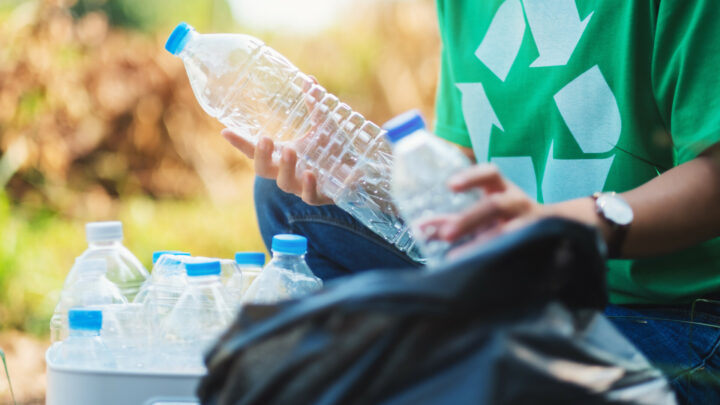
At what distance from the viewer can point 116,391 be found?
3.71 feet

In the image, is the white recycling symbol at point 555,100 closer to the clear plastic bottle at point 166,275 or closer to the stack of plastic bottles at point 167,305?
the stack of plastic bottles at point 167,305

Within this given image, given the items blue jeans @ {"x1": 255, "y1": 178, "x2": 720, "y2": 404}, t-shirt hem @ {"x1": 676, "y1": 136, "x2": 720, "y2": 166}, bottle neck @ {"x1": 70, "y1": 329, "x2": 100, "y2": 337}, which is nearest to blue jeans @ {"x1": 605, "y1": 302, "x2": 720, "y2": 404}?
blue jeans @ {"x1": 255, "y1": 178, "x2": 720, "y2": 404}

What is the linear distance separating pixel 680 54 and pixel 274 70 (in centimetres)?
108

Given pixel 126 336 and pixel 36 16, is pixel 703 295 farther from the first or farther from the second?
pixel 36 16

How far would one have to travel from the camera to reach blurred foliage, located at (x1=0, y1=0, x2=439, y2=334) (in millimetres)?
3520

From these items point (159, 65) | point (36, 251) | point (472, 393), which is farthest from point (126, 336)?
point (159, 65)

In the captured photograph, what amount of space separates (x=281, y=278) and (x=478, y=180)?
60 centimetres

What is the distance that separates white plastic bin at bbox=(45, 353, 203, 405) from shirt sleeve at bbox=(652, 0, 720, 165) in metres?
0.90

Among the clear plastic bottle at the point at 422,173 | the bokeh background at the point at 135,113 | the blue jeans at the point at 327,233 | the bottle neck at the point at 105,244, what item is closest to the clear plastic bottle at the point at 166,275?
the bottle neck at the point at 105,244

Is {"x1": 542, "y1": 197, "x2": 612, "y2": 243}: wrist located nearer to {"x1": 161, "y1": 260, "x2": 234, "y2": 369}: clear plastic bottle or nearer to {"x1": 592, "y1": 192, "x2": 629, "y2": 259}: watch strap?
{"x1": 592, "y1": 192, "x2": 629, "y2": 259}: watch strap

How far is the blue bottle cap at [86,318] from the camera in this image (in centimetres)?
122

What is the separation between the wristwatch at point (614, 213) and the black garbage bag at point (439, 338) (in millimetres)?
260

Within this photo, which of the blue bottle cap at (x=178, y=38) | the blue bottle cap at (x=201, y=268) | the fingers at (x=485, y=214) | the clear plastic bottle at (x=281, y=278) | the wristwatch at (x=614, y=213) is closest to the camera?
the fingers at (x=485, y=214)

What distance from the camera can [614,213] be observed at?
1090mm
